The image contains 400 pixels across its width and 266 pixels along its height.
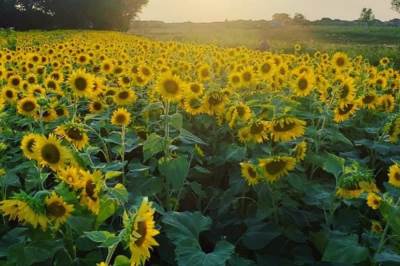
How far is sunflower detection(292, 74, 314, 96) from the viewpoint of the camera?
4.92 metres

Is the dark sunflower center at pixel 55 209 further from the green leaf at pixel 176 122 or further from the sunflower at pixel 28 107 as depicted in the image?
the sunflower at pixel 28 107

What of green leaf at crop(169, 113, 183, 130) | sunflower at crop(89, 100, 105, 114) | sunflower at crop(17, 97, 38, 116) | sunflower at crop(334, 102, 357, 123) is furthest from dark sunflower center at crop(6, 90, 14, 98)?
sunflower at crop(334, 102, 357, 123)

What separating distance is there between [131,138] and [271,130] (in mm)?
1151

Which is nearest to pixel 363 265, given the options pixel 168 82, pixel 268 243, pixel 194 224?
pixel 268 243

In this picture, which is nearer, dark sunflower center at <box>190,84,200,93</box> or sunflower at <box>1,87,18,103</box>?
dark sunflower center at <box>190,84,200,93</box>

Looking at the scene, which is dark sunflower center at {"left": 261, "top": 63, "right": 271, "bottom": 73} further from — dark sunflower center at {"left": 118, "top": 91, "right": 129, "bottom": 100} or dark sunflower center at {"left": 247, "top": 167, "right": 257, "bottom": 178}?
dark sunflower center at {"left": 247, "top": 167, "right": 257, "bottom": 178}

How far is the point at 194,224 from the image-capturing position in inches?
116

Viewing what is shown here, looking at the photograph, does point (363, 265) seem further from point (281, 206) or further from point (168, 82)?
point (168, 82)

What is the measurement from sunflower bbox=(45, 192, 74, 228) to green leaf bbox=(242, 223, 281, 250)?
1.24 m

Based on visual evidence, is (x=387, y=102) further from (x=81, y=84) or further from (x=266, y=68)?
(x=81, y=84)

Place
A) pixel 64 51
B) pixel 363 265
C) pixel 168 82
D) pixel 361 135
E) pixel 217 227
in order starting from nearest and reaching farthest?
pixel 363 265
pixel 217 227
pixel 168 82
pixel 361 135
pixel 64 51

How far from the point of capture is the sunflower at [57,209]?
2.29m

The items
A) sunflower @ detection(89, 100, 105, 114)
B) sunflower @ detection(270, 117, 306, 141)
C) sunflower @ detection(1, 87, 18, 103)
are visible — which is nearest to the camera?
sunflower @ detection(270, 117, 306, 141)

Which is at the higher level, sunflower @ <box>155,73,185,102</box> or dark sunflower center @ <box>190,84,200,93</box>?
sunflower @ <box>155,73,185,102</box>
